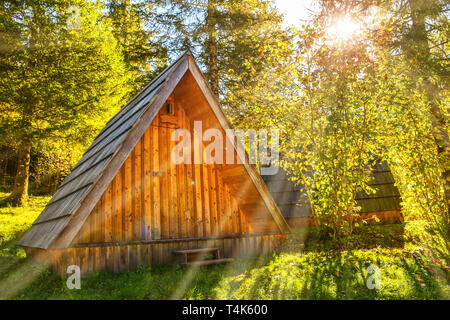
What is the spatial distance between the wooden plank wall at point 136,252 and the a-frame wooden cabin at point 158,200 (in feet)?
0.06

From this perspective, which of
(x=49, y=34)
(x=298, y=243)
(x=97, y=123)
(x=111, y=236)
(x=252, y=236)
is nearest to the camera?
(x=111, y=236)

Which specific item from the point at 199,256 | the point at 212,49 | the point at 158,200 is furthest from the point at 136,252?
the point at 212,49

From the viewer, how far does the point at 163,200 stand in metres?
7.05

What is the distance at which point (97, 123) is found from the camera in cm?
1401

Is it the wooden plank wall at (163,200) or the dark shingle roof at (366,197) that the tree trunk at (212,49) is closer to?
the dark shingle roof at (366,197)

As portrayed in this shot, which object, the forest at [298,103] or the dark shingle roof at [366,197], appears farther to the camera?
the dark shingle roof at [366,197]

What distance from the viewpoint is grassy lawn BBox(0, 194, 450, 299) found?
4.75 metres

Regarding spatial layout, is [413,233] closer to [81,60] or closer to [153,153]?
[153,153]

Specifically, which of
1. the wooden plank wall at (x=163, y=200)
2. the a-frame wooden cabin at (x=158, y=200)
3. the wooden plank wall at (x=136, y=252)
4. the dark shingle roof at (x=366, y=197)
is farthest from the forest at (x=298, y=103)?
the wooden plank wall at (x=163, y=200)

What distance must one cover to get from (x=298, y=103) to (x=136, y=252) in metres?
5.16

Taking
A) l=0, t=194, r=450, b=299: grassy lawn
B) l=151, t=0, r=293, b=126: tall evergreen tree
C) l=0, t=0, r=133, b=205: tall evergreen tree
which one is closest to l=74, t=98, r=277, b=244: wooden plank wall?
l=0, t=194, r=450, b=299: grassy lawn

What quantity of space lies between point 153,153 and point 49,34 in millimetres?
9066

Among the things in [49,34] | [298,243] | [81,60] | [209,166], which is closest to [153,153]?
[209,166]

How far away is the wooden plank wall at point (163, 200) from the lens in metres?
6.31
